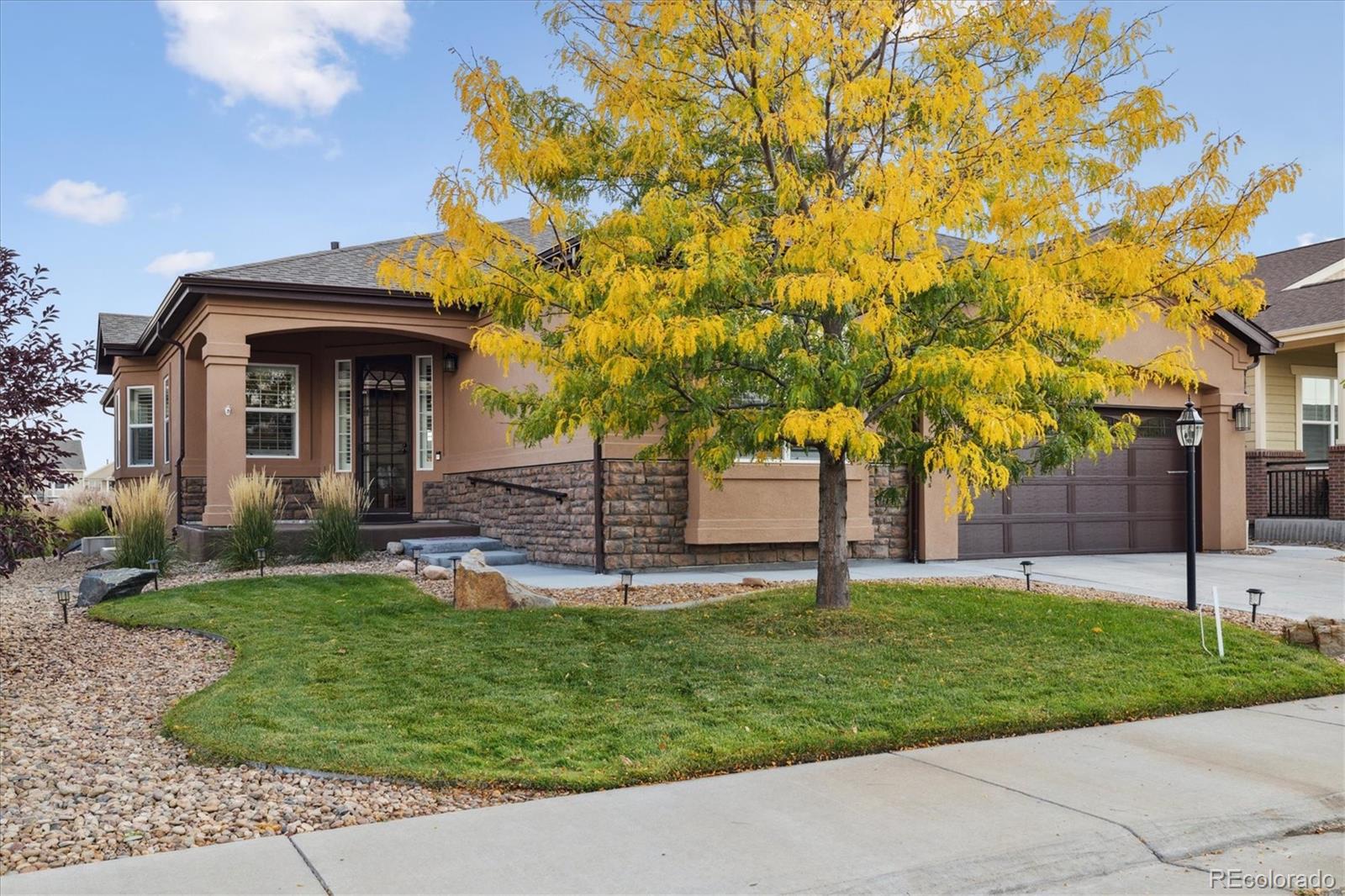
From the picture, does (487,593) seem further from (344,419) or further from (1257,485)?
(1257,485)

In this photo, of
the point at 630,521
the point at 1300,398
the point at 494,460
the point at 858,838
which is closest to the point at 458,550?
the point at 494,460

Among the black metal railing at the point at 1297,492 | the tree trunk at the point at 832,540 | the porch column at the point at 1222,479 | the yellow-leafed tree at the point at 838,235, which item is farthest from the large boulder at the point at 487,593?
the black metal railing at the point at 1297,492

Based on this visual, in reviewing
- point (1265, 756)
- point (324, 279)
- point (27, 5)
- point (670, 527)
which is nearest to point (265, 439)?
point (324, 279)

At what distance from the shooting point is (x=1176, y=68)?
25.6 feet

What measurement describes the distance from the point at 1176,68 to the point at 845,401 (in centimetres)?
379

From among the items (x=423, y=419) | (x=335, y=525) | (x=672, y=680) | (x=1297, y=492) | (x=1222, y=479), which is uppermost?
(x=423, y=419)

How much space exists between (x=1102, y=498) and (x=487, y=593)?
10.3 meters

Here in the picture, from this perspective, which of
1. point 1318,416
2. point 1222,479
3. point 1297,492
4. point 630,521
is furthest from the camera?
point 1318,416

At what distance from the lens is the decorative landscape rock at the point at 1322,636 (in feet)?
26.2

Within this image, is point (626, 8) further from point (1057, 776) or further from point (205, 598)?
point (205, 598)

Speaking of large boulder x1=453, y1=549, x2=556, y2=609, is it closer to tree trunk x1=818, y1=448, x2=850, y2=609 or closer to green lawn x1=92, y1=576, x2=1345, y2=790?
green lawn x1=92, y1=576, x2=1345, y2=790

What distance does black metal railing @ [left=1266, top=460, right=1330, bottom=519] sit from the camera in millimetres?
18422

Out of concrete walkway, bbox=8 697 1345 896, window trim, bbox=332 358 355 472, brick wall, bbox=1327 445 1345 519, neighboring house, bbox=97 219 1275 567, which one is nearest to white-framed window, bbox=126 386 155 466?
neighboring house, bbox=97 219 1275 567

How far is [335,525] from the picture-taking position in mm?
13195
